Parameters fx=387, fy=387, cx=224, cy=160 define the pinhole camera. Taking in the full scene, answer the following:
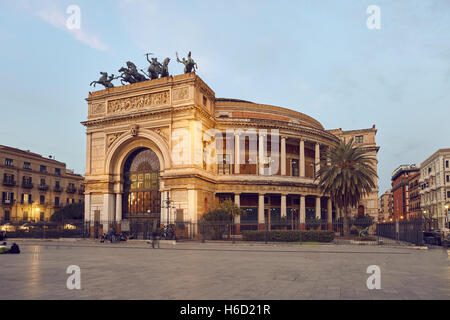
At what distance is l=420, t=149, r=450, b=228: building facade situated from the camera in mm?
75562

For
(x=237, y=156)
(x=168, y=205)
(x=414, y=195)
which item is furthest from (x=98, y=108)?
(x=414, y=195)

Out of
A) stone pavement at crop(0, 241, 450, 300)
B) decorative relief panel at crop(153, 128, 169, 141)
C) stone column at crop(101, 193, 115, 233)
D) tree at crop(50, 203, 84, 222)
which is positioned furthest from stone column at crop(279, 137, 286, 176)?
stone pavement at crop(0, 241, 450, 300)

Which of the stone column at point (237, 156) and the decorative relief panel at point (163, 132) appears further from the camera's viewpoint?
the stone column at point (237, 156)

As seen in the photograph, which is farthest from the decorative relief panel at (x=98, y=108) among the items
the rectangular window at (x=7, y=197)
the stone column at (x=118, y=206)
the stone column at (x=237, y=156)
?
the rectangular window at (x=7, y=197)

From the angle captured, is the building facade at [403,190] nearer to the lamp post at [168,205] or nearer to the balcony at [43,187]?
the lamp post at [168,205]

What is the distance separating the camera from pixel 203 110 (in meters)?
44.4

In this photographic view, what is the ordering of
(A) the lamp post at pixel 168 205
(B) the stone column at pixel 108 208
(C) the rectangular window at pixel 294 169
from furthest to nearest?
(C) the rectangular window at pixel 294 169 → (B) the stone column at pixel 108 208 → (A) the lamp post at pixel 168 205

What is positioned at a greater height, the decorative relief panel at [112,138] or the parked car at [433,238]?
the decorative relief panel at [112,138]

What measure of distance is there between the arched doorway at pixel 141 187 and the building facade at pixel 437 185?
53.8 meters

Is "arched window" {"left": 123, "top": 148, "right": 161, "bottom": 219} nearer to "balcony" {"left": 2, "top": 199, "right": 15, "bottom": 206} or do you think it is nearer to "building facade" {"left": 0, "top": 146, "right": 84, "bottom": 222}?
"building facade" {"left": 0, "top": 146, "right": 84, "bottom": 222}

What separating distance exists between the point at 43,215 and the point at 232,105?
1727 inches

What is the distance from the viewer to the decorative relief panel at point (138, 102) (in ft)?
146

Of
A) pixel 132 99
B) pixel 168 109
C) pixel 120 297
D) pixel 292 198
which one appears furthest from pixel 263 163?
pixel 120 297

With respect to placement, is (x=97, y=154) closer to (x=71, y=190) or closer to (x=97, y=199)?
(x=97, y=199)
